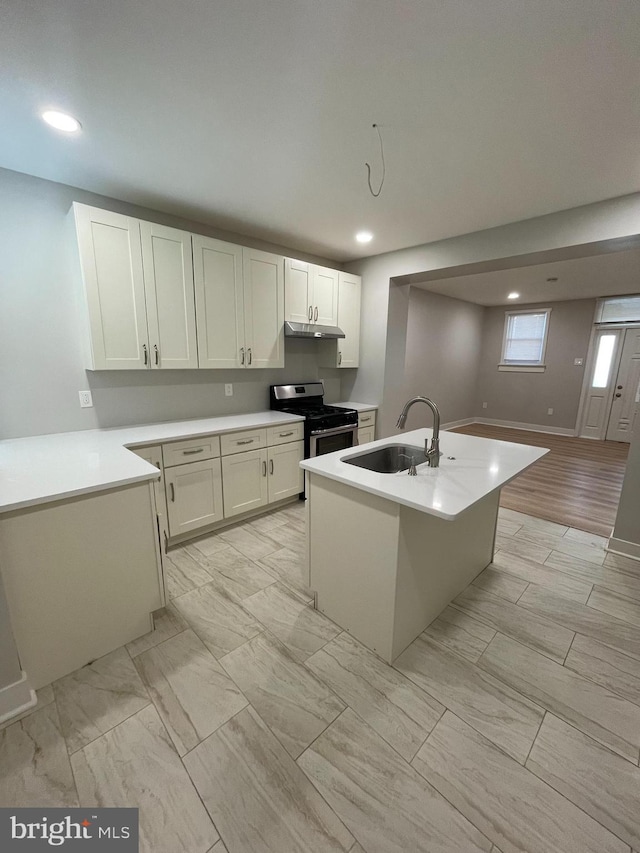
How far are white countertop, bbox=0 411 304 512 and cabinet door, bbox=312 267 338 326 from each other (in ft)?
5.00

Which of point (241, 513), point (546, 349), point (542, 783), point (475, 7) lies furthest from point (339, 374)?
point (546, 349)

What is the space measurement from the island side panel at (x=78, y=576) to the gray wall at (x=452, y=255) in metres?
2.91

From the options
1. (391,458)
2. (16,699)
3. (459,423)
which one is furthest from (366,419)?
(459,423)

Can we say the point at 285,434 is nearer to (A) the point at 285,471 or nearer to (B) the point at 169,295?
(A) the point at 285,471

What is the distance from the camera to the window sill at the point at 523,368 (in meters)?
6.72

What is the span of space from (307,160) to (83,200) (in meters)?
1.61

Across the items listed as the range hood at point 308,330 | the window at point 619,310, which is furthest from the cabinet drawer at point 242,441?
the window at point 619,310

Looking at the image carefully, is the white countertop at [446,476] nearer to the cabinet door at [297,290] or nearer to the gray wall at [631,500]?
the gray wall at [631,500]

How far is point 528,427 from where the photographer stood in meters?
7.01

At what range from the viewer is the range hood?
331 centimetres

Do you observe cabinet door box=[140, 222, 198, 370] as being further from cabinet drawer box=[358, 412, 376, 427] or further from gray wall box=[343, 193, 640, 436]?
gray wall box=[343, 193, 640, 436]

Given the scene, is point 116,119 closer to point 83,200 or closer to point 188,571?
point 83,200

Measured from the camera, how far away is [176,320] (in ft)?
8.70
